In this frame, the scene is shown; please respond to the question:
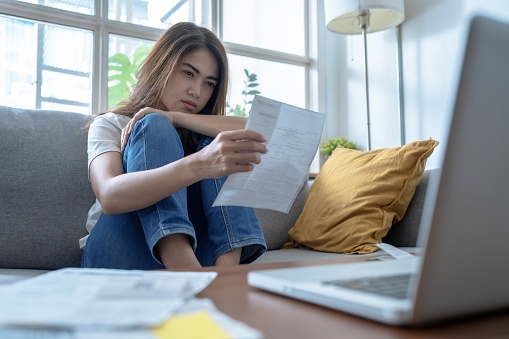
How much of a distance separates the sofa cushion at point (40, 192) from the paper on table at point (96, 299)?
2.92 ft

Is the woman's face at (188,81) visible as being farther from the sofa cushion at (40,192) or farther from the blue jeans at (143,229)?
the blue jeans at (143,229)

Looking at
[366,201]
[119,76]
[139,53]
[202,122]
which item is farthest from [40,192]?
[139,53]

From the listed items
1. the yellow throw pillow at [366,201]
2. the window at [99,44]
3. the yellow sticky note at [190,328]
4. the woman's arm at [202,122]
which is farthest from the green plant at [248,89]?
the yellow sticky note at [190,328]

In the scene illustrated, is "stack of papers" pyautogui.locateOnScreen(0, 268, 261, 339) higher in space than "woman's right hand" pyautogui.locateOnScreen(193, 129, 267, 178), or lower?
lower

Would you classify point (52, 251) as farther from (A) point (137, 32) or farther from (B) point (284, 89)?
(B) point (284, 89)

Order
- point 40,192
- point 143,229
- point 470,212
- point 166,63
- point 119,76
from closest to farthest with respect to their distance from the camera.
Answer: point 470,212, point 143,229, point 40,192, point 166,63, point 119,76

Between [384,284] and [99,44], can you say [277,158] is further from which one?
[99,44]

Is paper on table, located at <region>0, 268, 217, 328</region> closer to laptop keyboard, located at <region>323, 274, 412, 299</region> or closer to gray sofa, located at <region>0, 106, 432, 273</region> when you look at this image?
laptop keyboard, located at <region>323, 274, 412, 299</region>

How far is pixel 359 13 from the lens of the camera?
2740mm

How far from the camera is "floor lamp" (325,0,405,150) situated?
262 centimetres

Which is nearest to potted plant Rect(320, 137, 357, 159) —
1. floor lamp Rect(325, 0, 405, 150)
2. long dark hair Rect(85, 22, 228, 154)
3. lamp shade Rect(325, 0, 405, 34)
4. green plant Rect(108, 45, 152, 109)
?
floor lamp Rect(325, 0, 405, 150)

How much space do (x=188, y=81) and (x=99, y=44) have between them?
1.64m

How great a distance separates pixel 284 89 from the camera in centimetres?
351

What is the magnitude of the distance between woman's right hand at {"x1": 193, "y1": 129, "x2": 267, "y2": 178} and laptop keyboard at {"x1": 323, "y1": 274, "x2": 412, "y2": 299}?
1.27 feet
